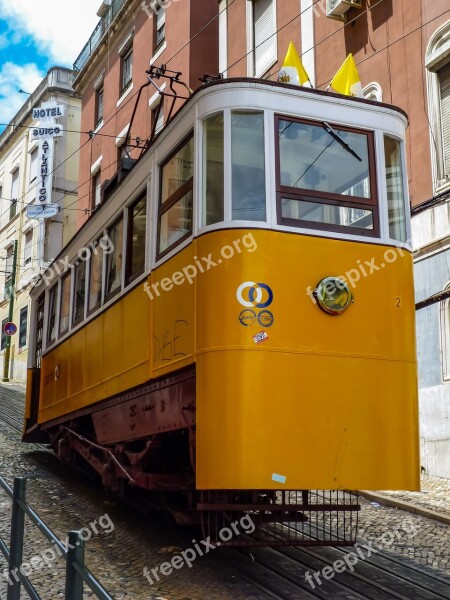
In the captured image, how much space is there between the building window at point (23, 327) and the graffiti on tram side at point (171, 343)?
77.9ft

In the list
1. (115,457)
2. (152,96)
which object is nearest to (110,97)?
(152,96)

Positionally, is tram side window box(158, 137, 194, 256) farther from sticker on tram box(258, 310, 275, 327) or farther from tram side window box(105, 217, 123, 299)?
tram side window box(105, 217, 123, 299)

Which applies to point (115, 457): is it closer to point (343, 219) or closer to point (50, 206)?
point (343, 219)

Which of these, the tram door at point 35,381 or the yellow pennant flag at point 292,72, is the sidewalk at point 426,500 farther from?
the tram door at point 35,381

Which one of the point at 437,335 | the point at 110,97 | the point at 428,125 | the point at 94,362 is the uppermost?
the point at 110,97

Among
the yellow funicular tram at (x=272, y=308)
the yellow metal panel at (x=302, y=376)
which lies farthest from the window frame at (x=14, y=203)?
the yellow metal panel at (x=302, y=376)

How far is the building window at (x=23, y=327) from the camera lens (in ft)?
96.1

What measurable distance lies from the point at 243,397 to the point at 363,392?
0.98 metres

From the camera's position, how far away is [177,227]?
20.8ft

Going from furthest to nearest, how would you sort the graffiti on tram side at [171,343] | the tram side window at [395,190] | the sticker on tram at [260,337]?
the tram side window at [395,190] → the graffiti on tram side at [171,343] → the sticker on tram at [260,337]

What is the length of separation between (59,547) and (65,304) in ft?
22.5

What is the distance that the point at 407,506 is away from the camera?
8.99m

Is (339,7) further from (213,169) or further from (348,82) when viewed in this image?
(213,169)

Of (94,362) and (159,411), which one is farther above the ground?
(94,362)
